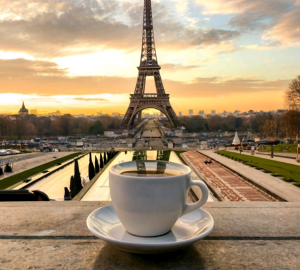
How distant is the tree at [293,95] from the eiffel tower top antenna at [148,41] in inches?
663

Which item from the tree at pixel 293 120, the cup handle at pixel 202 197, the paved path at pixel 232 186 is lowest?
the paved path at pixel 232 186

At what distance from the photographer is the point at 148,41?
3562 centimetres

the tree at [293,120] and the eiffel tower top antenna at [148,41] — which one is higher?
the eiffel tower top antenna at [148,41]

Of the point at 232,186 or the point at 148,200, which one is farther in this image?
the point at 232,186

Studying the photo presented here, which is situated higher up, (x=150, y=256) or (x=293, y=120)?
(x=293, y=120)

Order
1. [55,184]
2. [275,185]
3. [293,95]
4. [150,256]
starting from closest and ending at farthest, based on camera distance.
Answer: [150,256] < [275,185] < [55,184] < [293,95]

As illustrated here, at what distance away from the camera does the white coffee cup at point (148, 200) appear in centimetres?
83

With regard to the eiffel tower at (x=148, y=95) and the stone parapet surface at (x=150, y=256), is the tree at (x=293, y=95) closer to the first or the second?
the eiffel tower at (x=148, y=95)

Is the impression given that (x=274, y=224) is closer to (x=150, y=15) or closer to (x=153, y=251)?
(x=153, y=251)

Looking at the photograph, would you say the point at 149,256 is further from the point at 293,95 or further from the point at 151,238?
the point at 293,95

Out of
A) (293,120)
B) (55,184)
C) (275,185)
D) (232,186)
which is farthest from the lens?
(293,120)

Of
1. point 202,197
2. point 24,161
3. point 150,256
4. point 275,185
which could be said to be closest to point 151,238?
point 150,256

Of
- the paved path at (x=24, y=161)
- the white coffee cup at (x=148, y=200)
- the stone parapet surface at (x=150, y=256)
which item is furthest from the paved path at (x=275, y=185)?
the paved path at (x=24, y=161)

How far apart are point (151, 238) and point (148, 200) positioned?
123 millimetres
